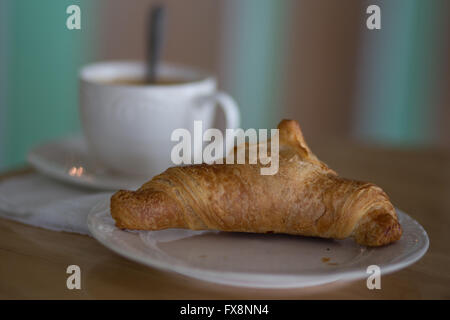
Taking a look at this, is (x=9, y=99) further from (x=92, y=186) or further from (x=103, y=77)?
(x=92, y=186)

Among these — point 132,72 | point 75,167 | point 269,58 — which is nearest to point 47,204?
point 75,167

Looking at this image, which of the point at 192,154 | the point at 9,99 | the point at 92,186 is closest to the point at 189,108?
the point at 192,154

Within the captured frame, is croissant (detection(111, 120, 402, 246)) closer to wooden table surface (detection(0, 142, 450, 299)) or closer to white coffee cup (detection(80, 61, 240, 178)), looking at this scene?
wooden table surface (detection(0, 142, 450, 299))

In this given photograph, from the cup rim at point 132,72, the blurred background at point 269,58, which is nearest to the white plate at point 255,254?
the cup rim at point 132,72

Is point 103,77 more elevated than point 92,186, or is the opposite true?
point 103,77

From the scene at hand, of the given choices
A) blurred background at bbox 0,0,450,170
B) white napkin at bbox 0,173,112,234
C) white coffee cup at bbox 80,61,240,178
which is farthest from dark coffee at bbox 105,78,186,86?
blurred background at bbox 0,0,450,170

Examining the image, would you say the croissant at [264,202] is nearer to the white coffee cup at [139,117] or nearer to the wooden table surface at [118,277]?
the wooden table surface at [118,277]

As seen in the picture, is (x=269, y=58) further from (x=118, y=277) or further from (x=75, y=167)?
(x=118, y=277)
